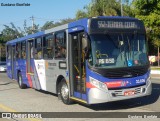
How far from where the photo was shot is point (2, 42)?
87375mm

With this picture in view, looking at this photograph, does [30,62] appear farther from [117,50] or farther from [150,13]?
[150,13]

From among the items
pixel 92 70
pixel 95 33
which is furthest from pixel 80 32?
pixel 92 70

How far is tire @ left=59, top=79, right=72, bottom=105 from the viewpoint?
11.5 m

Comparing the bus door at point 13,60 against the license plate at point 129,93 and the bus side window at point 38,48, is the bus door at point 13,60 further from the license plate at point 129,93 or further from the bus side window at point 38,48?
the license plate at point 129,93

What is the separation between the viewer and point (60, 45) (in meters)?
11.9

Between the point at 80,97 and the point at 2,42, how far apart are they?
7946 cm

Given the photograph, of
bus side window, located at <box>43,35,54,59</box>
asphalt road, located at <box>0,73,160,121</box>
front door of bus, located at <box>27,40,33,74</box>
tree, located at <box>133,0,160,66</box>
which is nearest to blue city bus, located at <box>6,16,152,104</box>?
asphalt road, located at <box>0,73,160,121</box>

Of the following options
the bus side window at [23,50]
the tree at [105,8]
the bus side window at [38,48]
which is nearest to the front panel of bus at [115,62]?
the bus side window at [38,48]

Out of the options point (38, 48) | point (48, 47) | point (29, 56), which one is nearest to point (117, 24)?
point (48, 47)

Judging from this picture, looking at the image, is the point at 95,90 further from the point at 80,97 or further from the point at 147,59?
the point at 147,59

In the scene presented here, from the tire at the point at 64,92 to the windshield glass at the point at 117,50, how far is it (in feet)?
6.82

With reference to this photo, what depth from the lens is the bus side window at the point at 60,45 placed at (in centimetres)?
1158

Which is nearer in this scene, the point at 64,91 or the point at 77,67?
the point at 77,67

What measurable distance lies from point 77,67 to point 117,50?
140 centimetres
